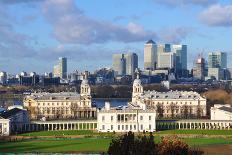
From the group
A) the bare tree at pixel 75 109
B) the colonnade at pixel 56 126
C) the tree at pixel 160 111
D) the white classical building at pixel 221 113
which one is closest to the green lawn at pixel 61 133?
the colonnade at pixel 56 126

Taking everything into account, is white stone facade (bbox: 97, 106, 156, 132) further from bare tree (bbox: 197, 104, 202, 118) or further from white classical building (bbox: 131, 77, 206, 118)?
bare tree (bbox: 197, 104, 202, 118)

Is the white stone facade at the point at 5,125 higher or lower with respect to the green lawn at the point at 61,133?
higher

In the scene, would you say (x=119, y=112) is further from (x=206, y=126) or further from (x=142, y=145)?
(x=142, y=145)

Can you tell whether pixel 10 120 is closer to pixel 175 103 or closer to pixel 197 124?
pixel 197 124

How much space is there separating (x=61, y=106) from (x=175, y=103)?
15425 millimetres

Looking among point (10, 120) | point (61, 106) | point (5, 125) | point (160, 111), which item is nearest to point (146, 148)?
point (5, 125)

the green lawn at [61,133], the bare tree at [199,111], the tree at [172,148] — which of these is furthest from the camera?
the bare tree at [199,111]

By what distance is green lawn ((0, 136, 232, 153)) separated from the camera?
48.3 meters

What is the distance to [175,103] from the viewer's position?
91.9m

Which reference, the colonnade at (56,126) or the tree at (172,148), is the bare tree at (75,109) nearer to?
the colonnade at (56,126)

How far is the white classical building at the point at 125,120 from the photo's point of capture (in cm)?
6688

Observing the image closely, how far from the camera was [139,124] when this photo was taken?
6706cm

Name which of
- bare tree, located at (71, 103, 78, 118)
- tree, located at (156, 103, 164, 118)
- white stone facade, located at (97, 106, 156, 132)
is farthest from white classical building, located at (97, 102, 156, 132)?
bare tree, located at (71, 103, 78, 118)

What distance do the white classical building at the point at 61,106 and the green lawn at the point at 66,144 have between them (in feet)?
104
